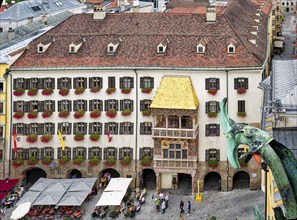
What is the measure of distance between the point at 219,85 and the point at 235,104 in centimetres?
248

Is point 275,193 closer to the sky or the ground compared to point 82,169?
closer to the sky

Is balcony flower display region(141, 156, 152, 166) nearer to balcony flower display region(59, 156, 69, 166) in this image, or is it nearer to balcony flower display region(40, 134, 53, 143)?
balcony flower display region(59, 156, 69, 166)

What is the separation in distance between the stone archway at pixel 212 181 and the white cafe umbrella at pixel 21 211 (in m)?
18.4

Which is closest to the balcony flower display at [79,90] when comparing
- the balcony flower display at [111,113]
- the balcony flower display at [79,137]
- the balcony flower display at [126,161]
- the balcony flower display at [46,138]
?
the balcony flower display at [111,113]

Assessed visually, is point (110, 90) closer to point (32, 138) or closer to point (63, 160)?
point (63, 160)

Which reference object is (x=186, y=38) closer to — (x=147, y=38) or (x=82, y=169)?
(x=147, y=38)

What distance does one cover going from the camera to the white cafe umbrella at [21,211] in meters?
60.6

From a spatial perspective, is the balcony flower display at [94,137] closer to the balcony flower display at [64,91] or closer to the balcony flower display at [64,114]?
the balcony flower display at [64,114]

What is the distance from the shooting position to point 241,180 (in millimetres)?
69062

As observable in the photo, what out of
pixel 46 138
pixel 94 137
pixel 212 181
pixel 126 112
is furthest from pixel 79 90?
pixel 212 181

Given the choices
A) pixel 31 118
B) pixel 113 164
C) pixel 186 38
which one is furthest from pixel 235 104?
pixel 31 118

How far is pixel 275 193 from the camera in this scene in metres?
32.0

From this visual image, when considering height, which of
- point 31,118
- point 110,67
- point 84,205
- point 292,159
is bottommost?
point 84,205

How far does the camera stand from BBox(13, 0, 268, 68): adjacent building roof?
68.2m
